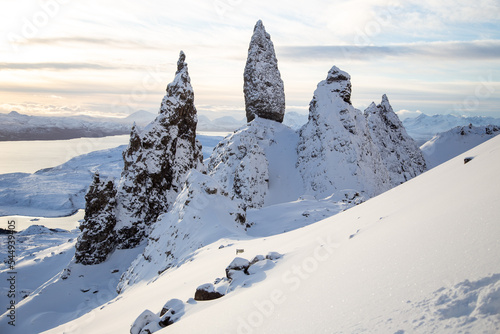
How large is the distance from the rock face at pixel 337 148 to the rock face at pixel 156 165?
16.5 m

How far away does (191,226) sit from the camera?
17.7 metres

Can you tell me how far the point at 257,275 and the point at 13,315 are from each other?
75.3 ft

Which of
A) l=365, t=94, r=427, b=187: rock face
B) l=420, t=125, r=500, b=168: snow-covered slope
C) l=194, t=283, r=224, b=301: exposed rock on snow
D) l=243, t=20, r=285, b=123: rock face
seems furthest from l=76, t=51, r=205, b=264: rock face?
l=420, t=125, r=500, b=168: snow-covered slope

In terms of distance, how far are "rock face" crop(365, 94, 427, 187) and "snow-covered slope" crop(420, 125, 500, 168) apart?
18.8 metres

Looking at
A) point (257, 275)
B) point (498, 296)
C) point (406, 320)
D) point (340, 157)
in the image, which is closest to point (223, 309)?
point (257, 275)

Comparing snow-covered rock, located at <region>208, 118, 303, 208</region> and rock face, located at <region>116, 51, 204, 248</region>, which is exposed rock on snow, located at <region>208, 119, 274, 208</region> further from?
rock face, located at <region>116, 51, 204, 248</region>

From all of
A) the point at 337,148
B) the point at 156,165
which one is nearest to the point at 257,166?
the point at 337,148

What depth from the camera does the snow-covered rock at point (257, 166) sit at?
129 ft

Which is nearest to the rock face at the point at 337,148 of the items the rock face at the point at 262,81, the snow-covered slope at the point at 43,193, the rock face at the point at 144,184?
the rock face at the point at 262,81

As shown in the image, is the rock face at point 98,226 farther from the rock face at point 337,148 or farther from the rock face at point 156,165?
the rock face at point 337,148

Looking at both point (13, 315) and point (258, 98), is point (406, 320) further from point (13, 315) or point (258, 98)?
Answer: point (258, 98)

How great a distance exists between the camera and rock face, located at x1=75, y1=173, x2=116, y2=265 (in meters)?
28.1

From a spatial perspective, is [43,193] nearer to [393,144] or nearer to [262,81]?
[262,81]

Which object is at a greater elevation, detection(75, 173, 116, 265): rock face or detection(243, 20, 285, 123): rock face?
detection(243, 20, 285, 123): rock face
